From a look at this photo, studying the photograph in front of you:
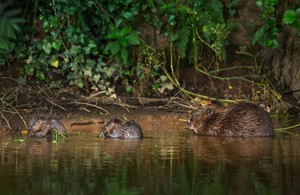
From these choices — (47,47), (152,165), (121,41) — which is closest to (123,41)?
(121,41)

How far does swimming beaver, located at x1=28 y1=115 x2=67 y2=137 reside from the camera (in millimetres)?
9164

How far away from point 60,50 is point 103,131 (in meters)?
3.49

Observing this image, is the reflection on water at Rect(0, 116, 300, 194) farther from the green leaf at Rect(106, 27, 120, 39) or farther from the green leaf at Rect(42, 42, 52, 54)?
the green leaf at Rect(42, 42, 52, 54)

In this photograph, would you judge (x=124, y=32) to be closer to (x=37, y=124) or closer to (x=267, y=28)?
(x=267, y=28)

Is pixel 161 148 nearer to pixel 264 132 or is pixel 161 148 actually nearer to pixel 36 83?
pixel 264 132

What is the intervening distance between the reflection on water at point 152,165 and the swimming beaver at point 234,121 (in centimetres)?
28

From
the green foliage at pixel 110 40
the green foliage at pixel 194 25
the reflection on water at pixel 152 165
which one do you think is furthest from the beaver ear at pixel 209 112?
the green foliage at pixel 194 25

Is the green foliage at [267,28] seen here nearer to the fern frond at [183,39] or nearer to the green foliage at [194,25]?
the green foliage at [194,25]

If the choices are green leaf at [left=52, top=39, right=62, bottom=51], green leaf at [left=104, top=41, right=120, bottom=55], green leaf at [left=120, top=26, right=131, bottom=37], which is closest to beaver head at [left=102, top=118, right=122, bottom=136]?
green leaf at [left=104, top=41, right=120, bottom=55]

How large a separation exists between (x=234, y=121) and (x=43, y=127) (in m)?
2.43

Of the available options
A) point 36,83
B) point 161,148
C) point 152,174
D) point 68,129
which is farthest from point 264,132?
point 36,83

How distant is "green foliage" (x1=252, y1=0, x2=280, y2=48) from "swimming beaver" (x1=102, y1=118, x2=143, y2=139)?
167 inches

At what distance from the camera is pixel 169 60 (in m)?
13.2

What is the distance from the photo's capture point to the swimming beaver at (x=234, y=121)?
9.48 meters
